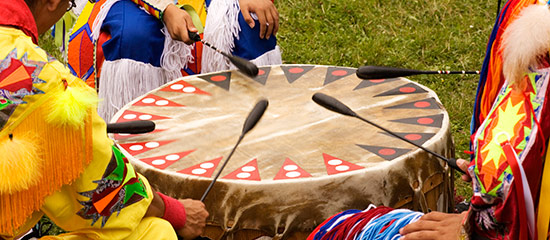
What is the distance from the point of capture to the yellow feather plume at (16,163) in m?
1.61

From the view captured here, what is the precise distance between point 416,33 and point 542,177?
3.28 m

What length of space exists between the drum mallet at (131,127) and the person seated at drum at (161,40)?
0.78m

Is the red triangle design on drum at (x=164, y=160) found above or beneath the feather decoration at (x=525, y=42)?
beneath

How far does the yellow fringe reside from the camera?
165 centimetres

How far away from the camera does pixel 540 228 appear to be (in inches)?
66.0

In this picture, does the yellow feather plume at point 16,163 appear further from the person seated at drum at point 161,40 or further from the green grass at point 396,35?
the green grass at point 396,35

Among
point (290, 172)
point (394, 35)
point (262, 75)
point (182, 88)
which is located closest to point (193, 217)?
point (290, 172)

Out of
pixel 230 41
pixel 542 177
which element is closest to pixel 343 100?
pixel 230 41

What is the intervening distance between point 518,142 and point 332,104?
0.82m

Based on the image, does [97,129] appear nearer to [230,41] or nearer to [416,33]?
[230,41]

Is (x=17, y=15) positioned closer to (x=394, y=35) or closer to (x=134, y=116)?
(x=134, y=116)

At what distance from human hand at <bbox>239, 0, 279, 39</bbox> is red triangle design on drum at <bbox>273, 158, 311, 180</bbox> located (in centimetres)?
106

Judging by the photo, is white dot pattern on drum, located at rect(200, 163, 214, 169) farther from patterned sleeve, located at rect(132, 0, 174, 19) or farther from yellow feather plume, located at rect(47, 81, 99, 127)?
patterned sleeve, located at rect(132, 0, 174, 19)

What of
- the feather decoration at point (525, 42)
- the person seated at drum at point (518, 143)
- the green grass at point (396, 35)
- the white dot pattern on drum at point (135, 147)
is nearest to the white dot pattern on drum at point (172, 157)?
the white dot pattern on drum at point (135, 147)
